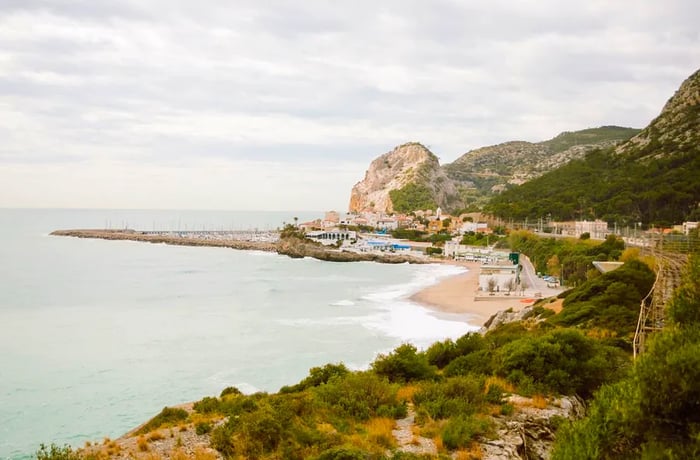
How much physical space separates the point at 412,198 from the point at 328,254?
63.8 m

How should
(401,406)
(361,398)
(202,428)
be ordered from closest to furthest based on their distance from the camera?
1. (202,428)
2. (401,406)
3. (361,398)

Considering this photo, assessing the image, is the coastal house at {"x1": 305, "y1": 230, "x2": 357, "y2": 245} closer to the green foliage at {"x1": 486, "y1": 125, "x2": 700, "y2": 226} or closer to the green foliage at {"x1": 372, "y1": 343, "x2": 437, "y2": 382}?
the green foliage at {"x1": 486, "y1": 125, "x2": 700, "y2": 226}

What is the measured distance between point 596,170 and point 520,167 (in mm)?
76535

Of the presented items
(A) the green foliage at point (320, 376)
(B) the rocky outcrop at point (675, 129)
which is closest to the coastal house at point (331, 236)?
(B) the rocky outcrop at point (675, 129)

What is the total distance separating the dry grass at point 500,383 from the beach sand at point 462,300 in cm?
1647

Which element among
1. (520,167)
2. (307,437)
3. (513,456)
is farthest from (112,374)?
(520,167)

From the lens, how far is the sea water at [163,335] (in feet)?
52.6

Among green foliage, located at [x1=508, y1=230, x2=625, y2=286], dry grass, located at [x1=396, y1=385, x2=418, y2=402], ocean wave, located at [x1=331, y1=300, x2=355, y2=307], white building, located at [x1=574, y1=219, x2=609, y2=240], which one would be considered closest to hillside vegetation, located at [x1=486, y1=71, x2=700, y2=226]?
white building, located at [x1=574, y1=219, x2=609, y2=240]

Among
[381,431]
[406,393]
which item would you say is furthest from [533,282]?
[381,431]

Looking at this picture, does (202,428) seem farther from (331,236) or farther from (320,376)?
(331,236)

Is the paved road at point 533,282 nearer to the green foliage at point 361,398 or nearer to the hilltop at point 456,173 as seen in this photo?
the green foliage at point 361,398

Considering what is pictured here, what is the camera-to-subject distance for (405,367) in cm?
1012

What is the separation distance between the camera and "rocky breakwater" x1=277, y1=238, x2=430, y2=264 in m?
61.9

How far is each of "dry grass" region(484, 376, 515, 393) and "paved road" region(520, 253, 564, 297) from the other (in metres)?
21.7
